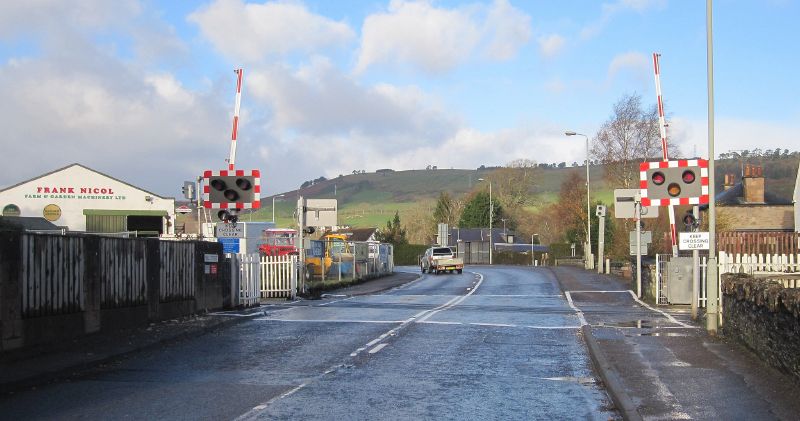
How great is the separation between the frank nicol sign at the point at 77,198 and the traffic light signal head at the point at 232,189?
34891 mm

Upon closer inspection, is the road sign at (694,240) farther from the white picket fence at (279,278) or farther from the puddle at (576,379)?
the white picket fence at (279,278)

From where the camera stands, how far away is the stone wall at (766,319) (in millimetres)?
9867

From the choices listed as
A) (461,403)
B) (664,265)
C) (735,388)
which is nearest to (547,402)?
(461,403)

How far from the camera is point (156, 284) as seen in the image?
57.2ft

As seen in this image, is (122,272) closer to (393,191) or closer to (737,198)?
(737,198)

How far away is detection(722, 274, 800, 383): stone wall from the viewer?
9.87 m

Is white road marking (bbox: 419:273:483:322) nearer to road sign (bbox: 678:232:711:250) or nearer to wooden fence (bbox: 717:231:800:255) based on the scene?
road sign (bbox: 678:232:711:250)

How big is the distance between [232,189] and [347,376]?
36.6 ft

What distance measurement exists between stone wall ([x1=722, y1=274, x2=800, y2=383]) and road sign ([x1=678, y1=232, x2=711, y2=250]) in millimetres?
3257

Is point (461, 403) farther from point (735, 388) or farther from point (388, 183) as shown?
point (388, 183)

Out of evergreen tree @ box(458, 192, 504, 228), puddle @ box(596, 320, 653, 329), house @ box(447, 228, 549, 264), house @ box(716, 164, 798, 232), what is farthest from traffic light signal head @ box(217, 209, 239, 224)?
evergreen tree @ box(458, 192, 504, 228)

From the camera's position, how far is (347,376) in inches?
443

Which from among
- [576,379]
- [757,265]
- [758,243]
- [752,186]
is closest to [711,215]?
[757,265]

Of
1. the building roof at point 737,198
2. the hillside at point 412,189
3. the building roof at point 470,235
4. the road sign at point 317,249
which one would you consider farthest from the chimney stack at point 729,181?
the road sign at point 317,249
